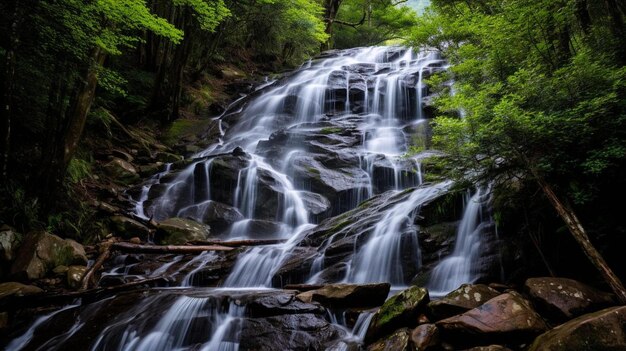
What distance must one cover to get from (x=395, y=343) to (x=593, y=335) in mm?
1774

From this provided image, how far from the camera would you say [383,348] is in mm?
3896

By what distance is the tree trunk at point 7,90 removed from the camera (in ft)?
19.5

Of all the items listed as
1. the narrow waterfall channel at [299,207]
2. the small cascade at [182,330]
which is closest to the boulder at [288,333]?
the narrow waterfall channel at [299,207]

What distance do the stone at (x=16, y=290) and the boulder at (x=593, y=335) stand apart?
276 inches

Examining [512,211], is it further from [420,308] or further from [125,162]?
[125,162]

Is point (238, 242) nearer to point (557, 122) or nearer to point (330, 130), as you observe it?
point (557, 122)

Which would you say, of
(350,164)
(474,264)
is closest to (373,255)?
(474,264)

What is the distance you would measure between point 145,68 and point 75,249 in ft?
40.1

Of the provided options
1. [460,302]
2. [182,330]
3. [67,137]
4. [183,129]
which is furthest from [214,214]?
[460,302]

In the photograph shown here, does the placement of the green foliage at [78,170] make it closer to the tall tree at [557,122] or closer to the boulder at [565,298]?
the tall tree at [557,122]

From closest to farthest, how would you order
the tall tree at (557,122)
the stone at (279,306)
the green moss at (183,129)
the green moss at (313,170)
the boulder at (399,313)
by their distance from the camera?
the tall tree at (557,122)
the boulder at (399,313)
the stone at (279,306)
the green moss at (313,170)
the green moss at (183,129)

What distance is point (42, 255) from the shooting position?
21.3ft

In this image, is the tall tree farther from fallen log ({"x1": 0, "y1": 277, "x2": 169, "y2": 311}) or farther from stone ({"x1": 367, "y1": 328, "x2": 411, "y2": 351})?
fallen log ({"x1": 0, "y1": 277, "x2": 169, "y2": 311})

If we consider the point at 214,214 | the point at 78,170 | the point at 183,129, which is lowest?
the point at 214,214
